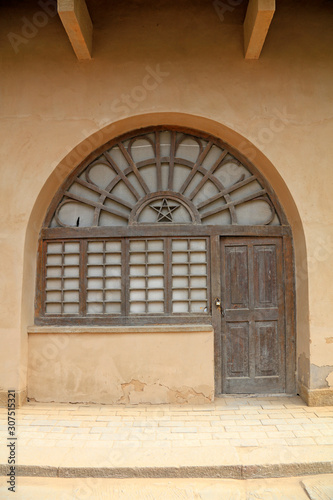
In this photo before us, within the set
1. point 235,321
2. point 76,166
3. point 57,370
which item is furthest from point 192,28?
point 57,370

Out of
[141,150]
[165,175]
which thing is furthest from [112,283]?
[141,150]

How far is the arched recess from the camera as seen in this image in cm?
480

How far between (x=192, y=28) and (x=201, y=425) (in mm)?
4911

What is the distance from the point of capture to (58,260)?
5020 millimetres

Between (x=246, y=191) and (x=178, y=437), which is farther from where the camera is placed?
(x=246, y=191)

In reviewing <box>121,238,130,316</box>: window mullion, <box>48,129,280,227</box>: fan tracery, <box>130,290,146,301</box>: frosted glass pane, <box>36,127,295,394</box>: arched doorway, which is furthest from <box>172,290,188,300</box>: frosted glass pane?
Result: <box>48,129,280,227</box>: fan tracery

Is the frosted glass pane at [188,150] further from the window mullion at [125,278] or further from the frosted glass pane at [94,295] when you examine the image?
the frosted glass pane at [94,295]

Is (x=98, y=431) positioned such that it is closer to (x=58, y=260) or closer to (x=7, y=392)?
(x=7, y=392)

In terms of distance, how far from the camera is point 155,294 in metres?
4.93

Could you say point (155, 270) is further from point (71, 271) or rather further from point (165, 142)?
point (165, 142)

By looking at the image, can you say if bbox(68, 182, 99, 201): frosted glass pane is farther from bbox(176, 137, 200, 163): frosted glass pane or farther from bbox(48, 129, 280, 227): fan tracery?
bbox(176, 137, 200, 163): frosted glass pane

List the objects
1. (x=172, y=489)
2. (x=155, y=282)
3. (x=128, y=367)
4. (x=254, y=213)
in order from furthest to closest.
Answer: (x=254, y=213), (x=155, y=282), (x=128, y=367), (x=172, y=489)

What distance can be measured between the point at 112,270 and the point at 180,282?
926 mm

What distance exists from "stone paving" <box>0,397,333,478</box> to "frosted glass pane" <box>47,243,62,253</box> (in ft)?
6.47
